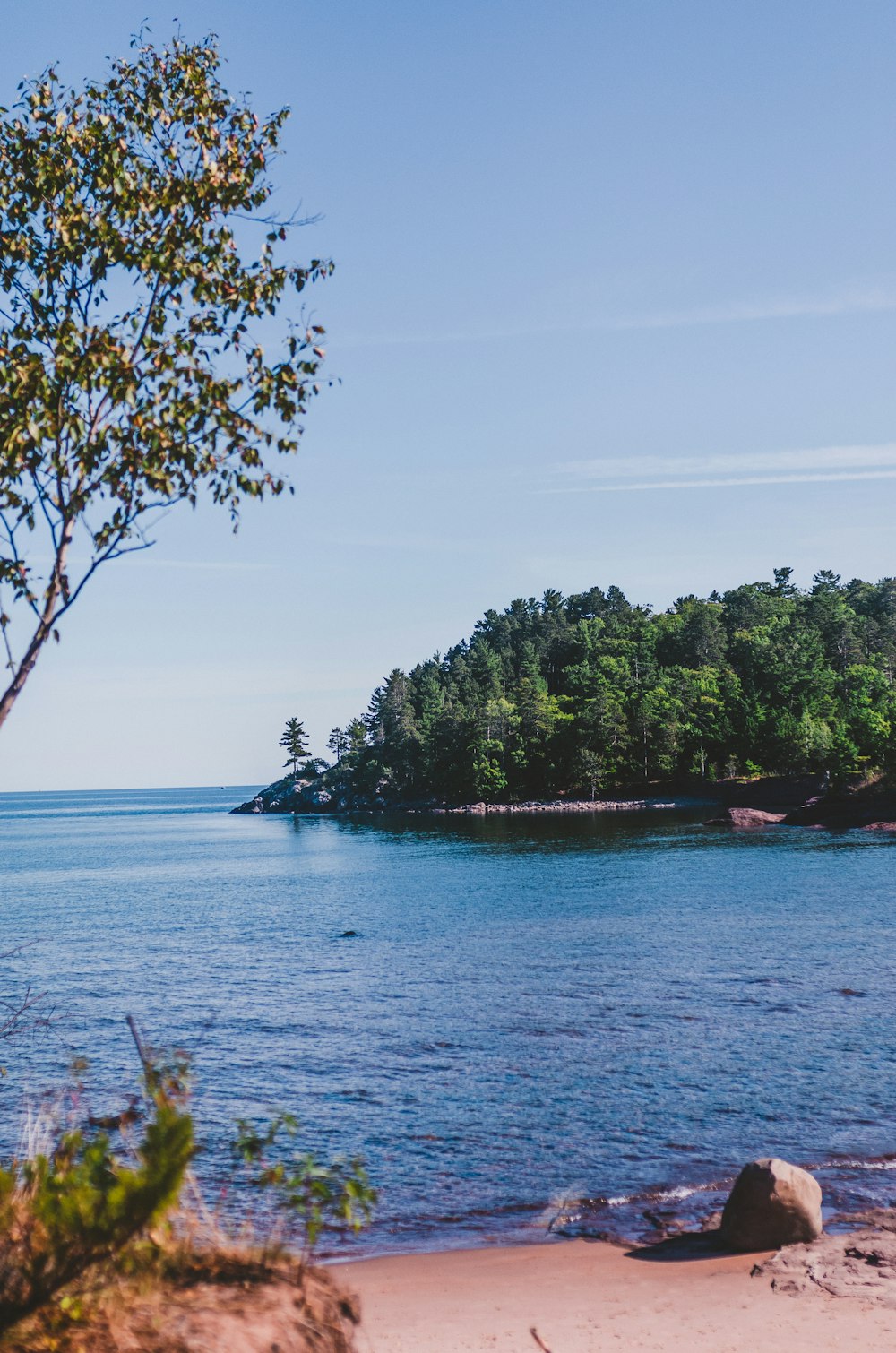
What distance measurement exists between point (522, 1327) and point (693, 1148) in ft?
27.8

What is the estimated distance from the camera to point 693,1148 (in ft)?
64.0

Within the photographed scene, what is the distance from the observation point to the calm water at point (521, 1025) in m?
18.8

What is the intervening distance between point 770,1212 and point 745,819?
10713cm

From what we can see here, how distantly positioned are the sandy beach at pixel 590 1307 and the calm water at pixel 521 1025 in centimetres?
138

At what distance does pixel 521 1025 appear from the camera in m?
29.6

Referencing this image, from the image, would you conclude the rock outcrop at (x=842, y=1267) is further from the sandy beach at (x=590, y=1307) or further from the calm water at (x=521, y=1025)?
the calm water at (x=521, y=1025)

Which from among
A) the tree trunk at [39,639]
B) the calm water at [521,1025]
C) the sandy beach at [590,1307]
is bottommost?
the calm water at [521,1025]

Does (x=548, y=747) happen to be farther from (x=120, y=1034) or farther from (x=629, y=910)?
(x=120, y=1034)

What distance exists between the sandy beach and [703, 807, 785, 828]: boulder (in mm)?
104254

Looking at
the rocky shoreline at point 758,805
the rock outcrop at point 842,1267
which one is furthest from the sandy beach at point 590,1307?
the rocky shoreline at point 758,805

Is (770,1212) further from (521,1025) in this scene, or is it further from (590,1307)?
(521,1025)

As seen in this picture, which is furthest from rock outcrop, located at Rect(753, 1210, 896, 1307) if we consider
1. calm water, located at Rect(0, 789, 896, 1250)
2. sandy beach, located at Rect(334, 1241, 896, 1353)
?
calm water, located at Rect(0, 789, 896, 1250)

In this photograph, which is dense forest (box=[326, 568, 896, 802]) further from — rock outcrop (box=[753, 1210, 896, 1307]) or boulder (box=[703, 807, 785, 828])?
rock outcrop (box=[753, 1210, 896, 1307])

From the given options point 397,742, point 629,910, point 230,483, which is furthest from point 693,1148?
point 397,742
